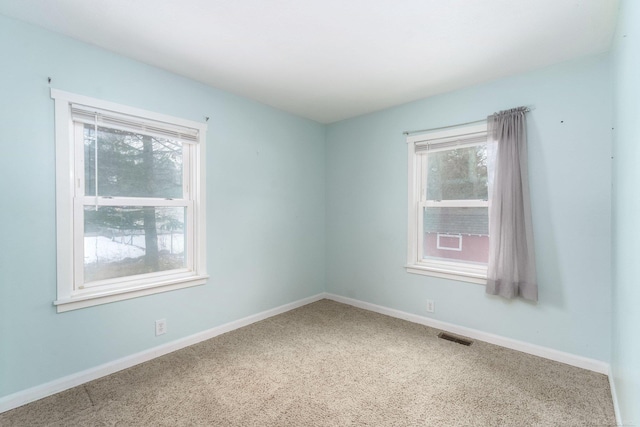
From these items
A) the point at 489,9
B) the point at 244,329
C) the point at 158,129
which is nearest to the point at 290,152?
the point at 158,129

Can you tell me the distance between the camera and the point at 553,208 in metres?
2.31

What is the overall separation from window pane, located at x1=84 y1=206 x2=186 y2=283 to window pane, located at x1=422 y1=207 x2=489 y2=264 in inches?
98.3

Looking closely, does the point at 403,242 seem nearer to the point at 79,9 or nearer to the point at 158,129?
the point at 158,129

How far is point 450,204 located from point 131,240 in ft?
9.57

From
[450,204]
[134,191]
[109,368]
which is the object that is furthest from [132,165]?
[450,204]

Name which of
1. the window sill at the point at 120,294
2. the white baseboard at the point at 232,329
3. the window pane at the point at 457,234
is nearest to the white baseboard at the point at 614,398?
the white baseboard at the point at 232,329

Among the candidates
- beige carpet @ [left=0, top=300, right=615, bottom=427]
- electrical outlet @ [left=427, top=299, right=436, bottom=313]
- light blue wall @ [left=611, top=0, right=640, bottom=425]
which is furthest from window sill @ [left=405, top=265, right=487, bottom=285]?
light blue wall @ [left=611, top=0, right=640, bottom=425]

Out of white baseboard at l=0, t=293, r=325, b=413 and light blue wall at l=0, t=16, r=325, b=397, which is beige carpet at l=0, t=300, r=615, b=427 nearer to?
white baseboard at l=0, t=293, r=325, b=413

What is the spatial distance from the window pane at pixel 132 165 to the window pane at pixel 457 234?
2546mm

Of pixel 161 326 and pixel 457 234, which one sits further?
pixel 457 234

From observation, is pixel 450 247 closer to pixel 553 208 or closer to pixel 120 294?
pixel 553 208

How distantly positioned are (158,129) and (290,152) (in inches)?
59.1

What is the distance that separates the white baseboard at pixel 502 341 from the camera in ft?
7.16

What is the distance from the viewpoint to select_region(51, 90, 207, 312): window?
198cm
